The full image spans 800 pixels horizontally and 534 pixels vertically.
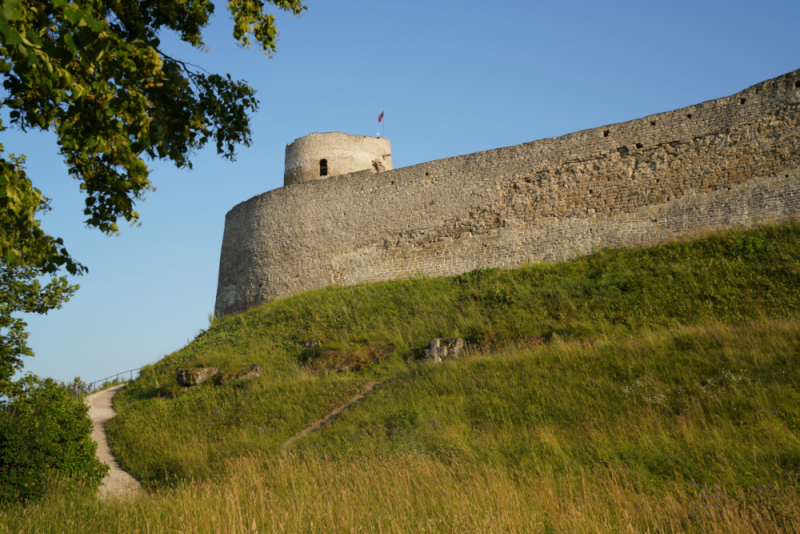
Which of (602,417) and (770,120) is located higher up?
(770,120)

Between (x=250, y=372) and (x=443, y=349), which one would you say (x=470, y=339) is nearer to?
(x=443, y=349)

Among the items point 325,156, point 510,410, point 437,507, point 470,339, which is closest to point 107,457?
point 470,339

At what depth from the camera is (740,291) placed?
12.2m

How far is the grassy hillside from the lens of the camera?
456 centimetres

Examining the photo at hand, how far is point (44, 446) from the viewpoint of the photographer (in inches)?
303

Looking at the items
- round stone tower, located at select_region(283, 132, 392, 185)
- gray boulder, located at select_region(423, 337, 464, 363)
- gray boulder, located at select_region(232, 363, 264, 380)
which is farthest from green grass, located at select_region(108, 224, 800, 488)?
round stone tower, located at select_region(283, 132, 392, 185)

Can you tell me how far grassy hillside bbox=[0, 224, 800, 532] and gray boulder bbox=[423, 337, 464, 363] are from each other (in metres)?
0.45

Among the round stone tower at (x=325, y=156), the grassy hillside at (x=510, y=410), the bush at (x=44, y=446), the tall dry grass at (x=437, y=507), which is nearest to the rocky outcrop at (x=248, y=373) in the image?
the grassy hillside at (x=510, y=410)

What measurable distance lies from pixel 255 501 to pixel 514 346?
842 centimetres

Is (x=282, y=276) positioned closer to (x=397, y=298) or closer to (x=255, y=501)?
(x=397, y=298)

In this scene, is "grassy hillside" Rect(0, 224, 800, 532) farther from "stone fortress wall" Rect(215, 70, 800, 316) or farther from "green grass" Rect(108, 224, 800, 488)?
"stone fortress wall" Rect(215, 70, 800, 316)

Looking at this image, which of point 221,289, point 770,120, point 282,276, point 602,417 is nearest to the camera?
point 602,417

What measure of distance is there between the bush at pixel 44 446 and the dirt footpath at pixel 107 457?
1.57ft

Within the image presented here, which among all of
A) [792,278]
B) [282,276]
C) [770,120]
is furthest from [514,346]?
[282,276]
